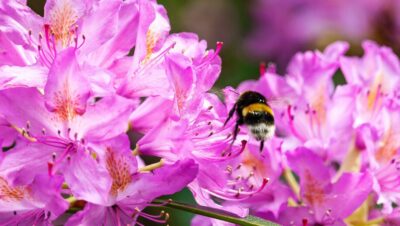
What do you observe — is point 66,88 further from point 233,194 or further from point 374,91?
point 374,91

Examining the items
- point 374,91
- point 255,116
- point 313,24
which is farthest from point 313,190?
point 313,24

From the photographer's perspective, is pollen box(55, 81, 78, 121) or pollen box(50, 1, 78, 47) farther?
pollen box(50, 1, 78, 47)

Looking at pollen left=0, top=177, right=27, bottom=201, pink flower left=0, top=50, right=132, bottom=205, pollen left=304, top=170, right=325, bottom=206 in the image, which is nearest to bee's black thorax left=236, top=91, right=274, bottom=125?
pollen left=304, top=170, right=325, bottom=206

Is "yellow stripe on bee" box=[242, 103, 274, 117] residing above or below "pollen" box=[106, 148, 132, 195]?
above

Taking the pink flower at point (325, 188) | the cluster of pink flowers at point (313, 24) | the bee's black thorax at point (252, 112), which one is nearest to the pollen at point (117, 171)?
the bee's black thorax at point (252, 112)

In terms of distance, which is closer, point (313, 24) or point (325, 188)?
point (325, 188)

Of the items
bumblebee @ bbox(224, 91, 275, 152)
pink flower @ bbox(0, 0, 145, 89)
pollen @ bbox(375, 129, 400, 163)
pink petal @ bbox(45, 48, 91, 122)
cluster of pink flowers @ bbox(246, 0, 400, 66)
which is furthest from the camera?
cluster of pink flowers @ bbox(246, 0, 400, 66)

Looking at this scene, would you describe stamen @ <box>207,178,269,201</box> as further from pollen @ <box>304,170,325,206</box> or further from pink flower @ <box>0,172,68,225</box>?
pink flower @ <box>0,172,68,225</box>
